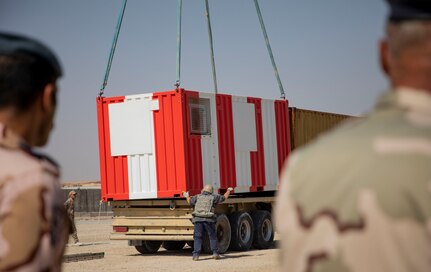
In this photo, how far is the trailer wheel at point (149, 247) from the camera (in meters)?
22.2

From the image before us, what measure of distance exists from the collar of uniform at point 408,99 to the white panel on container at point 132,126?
17.9 m

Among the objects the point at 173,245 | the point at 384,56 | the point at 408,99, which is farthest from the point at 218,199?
the point at 408,99

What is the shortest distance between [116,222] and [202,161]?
2.49m

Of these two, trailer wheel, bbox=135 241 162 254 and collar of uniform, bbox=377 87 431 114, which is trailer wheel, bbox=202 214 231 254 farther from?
collar of uniform, bbox=377 87 431 114

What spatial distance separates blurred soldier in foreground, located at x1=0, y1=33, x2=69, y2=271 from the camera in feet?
8.09

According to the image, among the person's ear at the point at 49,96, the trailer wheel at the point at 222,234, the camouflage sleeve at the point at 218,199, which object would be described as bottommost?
the trailer wheel at the point at 222,234

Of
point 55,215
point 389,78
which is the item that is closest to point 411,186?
point 389,78

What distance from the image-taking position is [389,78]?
7.39 ft

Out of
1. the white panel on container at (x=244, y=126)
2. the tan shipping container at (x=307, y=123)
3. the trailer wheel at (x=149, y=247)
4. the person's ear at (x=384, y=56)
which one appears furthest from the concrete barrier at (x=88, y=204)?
the person's ear at (x=384, y=56)

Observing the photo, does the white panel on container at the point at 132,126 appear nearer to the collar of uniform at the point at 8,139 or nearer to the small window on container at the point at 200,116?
the small window on container at the point at 200,116

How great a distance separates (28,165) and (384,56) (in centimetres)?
97

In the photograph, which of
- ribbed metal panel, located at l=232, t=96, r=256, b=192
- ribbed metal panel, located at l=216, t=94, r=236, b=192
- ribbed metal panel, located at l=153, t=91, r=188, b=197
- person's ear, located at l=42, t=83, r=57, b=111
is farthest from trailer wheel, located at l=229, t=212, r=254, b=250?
person's ear, located at l=42, t=83, r=57, b=111

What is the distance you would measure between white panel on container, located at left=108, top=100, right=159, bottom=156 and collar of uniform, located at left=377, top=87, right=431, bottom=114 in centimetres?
1788

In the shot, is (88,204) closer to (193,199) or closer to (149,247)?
(149,247)
